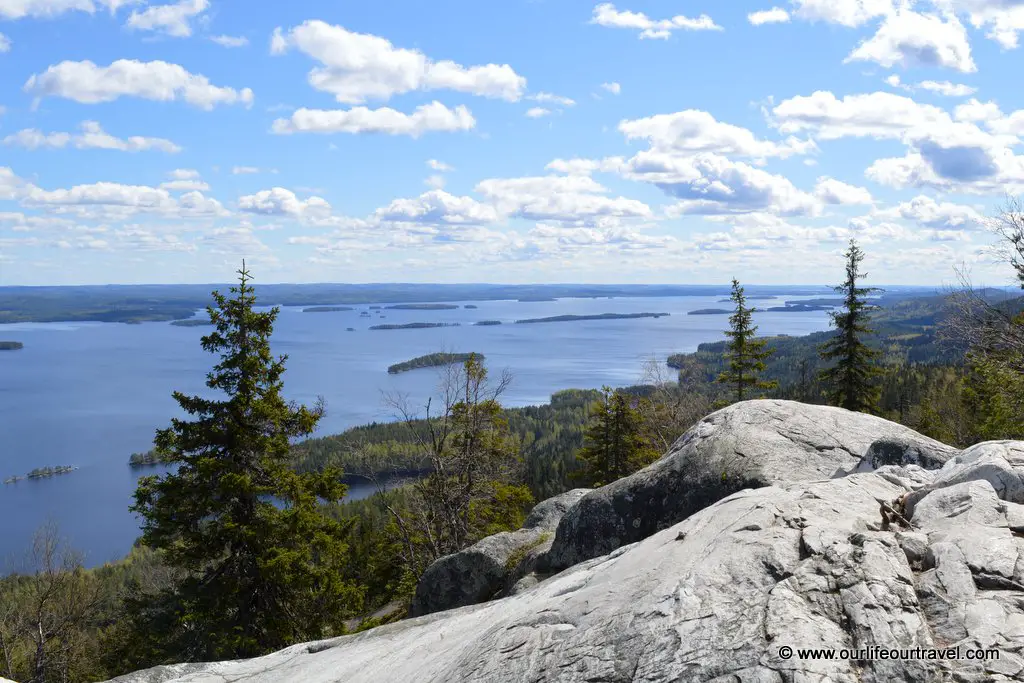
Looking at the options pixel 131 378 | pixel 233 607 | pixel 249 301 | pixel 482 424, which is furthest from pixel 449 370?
pixel 131 378

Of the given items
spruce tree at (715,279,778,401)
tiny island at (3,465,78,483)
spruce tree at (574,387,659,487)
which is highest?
spruce tree at (715,279,778,401)

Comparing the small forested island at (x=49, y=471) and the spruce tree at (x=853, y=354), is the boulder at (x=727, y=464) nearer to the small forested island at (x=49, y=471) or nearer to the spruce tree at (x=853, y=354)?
the spruce tree at (x=853, y=354)

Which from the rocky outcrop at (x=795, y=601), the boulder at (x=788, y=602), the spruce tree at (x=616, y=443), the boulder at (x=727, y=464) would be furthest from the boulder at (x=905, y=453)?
the spruce tree at (x=616, y=443)

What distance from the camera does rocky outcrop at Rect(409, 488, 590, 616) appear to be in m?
12.7

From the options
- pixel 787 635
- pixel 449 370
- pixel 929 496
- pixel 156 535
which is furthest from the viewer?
pixel 449 370

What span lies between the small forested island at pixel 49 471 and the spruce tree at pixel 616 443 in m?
107

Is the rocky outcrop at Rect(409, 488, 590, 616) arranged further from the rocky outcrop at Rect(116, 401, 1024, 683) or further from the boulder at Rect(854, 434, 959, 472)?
the boulder at Rect(854, 434, 959, 472)

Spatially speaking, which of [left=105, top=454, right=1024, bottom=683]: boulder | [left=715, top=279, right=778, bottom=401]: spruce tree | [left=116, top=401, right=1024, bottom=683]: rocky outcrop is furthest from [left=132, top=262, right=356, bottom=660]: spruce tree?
[left=715, top=279, right=778, bottom=401]: spruce tree

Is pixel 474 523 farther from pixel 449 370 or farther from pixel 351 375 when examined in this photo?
pixel 351 375

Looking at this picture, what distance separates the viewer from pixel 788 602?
5.10 m

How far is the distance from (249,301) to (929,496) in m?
18.7

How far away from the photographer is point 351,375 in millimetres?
185500

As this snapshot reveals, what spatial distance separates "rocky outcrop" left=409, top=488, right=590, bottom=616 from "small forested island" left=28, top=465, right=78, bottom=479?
385 feet

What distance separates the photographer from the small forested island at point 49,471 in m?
105
